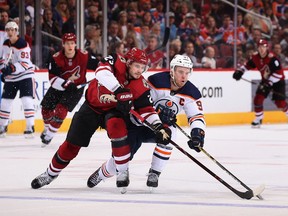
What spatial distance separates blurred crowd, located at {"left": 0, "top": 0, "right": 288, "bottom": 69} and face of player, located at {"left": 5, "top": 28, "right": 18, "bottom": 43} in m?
0.58

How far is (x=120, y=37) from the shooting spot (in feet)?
47.9

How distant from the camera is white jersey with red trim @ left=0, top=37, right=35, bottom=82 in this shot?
1258 centimetres

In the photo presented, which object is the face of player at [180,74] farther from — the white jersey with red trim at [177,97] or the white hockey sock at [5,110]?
the white hockey sock at [5,110]

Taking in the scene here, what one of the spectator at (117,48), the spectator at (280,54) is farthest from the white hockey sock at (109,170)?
the spectator at (280,54)

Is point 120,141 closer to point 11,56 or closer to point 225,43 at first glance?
point 11,56

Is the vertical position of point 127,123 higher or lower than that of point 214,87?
higher

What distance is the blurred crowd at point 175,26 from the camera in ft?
44.8

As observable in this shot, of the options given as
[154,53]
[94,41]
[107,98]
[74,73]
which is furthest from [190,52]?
[107,98]

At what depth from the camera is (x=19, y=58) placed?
12.6 meters

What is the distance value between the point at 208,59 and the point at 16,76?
4.07 metres

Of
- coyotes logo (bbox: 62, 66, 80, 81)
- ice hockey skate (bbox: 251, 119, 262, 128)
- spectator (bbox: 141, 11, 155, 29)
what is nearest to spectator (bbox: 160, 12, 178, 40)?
spectator (bbox: 141, 11, 155, 29)

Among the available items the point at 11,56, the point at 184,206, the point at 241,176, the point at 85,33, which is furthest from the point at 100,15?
the point at 184,206

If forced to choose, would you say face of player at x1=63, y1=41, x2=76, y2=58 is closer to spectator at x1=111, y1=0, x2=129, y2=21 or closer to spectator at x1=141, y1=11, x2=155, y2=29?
spectator at x1=111, y1=0, x2=129, y2=21

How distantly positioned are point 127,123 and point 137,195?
1.80 ft
